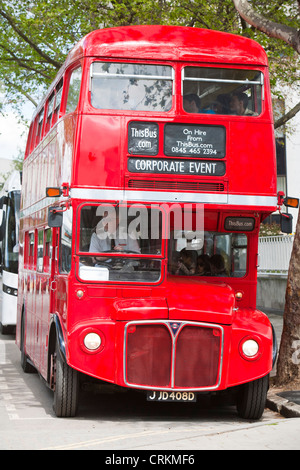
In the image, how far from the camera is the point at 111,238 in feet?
32.6

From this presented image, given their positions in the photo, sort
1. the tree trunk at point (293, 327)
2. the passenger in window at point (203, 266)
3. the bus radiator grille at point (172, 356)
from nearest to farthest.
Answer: the bus radiator grille at point (172, 356) → the passenger in window at point (203, 266) → the tree trunk at point (293, 327)

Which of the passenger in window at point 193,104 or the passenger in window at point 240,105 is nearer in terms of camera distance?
the passenger in window at point 193,104

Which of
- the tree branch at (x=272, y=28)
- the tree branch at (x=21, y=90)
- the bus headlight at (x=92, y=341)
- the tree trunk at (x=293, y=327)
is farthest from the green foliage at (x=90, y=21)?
the bus headlight at (x=92, y=341)

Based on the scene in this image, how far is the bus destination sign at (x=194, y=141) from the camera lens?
33.0 feet

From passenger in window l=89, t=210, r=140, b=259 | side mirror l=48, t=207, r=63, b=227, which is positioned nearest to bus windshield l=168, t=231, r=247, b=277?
passenger in window l=89, t=210, r=140, b=259

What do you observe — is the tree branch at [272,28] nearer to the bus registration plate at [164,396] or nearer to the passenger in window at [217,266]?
the passenger in window at [217,266]

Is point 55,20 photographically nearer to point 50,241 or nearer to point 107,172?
point 50,241

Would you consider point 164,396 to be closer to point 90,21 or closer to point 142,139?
point 142,139

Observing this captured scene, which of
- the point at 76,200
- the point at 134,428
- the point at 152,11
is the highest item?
the point at 152,11

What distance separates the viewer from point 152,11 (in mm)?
22391

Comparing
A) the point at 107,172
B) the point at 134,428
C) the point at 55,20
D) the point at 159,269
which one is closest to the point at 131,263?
the point at 159,269

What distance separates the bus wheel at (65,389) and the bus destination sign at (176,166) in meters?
2.22

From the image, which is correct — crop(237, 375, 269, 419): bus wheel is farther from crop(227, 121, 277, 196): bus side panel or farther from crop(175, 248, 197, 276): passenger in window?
crop(227, 121, 277, 196): bus side panel

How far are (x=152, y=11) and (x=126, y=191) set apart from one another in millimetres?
13392
